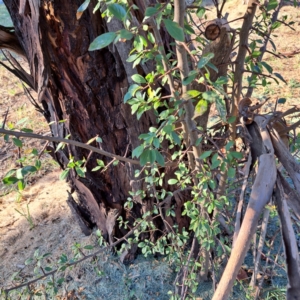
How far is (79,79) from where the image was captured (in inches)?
34.5

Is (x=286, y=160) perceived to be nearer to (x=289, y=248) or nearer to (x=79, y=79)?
(x=289, y=248)

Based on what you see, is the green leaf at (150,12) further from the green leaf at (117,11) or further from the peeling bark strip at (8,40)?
the peeling bark strip at (8,40)

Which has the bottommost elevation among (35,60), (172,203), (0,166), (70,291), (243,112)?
(70,291)

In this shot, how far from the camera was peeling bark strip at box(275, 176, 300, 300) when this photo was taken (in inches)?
20.6

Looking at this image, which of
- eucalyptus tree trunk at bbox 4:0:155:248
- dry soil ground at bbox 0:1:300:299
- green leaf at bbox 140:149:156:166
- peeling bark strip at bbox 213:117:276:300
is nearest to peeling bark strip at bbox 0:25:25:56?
eucalyptus tree trunk at bbox 4:0:155:248

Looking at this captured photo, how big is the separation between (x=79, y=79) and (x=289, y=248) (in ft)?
2.13

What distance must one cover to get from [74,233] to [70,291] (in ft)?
0.95

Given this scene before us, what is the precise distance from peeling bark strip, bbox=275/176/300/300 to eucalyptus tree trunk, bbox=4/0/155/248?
46 centimetres

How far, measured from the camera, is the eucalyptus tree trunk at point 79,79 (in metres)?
0.79

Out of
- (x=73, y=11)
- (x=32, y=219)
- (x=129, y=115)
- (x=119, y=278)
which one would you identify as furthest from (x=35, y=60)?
(x=32, y=219)

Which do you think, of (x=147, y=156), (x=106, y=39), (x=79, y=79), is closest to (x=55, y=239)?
(x=79, y=79)

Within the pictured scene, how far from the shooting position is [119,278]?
1.22 meters

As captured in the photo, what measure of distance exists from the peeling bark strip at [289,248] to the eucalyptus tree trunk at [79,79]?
1.51 feet

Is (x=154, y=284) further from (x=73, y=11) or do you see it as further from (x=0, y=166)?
(x=0, y=166)
